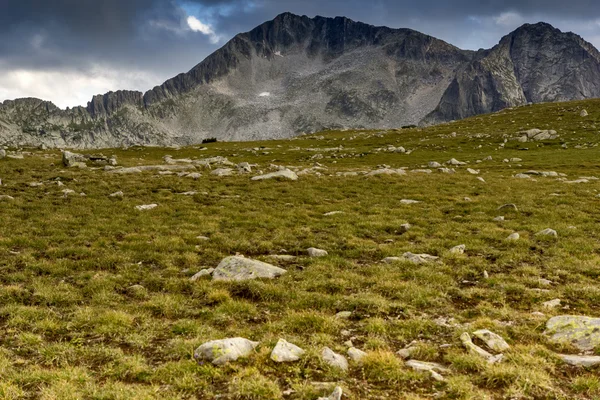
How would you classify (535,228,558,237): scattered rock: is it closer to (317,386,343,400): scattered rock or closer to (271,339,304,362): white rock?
(271,339,304,362): white rock

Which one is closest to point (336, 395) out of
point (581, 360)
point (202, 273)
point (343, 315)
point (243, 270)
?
point (343, 315)

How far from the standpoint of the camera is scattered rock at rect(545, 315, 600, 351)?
7.70 m

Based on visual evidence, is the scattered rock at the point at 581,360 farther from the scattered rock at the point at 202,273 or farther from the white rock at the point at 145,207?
the white rock at the point at 145,207

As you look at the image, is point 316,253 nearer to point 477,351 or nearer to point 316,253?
point 316,253

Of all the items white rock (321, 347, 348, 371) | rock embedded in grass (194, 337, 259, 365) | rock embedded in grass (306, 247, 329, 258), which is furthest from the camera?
rock embedded in grass (306, 247, 329, 258)

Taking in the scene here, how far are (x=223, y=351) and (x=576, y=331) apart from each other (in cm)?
756

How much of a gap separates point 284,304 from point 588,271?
10290 mm

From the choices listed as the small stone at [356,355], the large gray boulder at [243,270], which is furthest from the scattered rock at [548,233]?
the small stone at [356,355]

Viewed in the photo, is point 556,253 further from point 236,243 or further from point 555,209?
point 236,243

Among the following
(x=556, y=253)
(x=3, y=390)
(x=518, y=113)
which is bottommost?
(x=556, y=253)

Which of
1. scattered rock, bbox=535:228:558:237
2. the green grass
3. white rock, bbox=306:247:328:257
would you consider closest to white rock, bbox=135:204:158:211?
the green grass

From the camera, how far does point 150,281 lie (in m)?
12.0

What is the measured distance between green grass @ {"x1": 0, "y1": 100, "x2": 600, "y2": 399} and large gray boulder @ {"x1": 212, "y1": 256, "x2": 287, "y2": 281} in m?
0.54

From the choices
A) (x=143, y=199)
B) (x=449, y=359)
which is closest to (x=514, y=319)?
(x=449, y=359)
